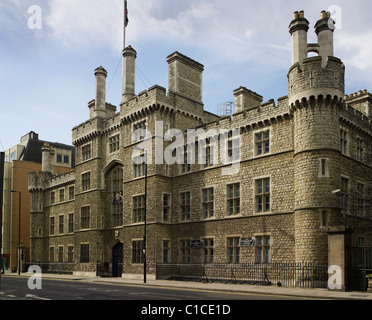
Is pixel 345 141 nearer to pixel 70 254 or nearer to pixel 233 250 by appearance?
pixel 233 250

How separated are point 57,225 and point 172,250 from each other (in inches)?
931

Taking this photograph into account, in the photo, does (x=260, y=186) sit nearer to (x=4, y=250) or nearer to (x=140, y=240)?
(x=140, y=240)

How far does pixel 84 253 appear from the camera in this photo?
44250mm

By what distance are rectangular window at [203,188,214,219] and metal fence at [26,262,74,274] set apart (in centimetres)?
2108

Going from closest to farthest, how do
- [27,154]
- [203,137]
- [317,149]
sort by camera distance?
[317,149] < [203,137] < [27,154]

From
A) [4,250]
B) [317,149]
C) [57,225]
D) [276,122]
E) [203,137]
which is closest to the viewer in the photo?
[317,149]

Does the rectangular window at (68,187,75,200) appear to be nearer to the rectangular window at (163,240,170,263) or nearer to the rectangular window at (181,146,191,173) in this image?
the rectangular window at (163,240,170,263)

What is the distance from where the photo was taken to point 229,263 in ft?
101

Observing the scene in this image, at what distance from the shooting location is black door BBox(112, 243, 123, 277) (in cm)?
4034

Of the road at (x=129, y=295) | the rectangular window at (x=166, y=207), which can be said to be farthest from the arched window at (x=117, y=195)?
the road at (x=129, y=295)

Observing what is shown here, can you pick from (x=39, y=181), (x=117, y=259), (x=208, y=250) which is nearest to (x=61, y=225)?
(x=39, y=181)

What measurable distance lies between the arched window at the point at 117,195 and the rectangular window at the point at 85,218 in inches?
149

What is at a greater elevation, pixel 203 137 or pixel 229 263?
pixel 203 137
